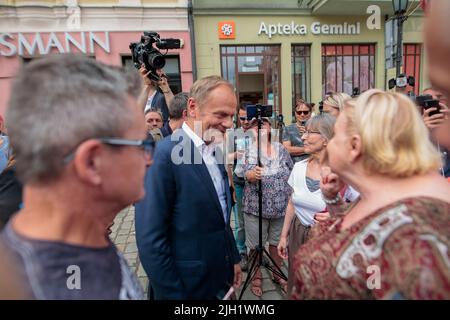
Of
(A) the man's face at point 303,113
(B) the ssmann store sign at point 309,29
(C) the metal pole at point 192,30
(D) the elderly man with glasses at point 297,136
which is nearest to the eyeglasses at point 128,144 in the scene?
(D) the elderly man with glasses at point 297,136

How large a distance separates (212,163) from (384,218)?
1.12 meters

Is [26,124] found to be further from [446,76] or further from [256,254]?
[256,254]

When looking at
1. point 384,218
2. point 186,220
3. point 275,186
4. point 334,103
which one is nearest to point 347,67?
point 334,103

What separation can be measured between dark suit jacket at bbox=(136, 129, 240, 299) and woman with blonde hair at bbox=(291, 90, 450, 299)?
596mm

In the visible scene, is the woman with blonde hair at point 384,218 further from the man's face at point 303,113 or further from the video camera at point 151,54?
the man's face at point 303,113

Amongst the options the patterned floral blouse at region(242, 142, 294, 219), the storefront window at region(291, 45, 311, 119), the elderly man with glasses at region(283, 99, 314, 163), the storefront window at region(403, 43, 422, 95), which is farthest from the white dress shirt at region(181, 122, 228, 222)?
the storefront window at region(403, 43, 422, 95)

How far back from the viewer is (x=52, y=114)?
734 millimetres

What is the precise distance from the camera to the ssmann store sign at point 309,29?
327 inches

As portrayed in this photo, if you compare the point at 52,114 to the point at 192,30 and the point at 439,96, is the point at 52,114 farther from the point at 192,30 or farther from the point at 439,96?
the point at 192,30
